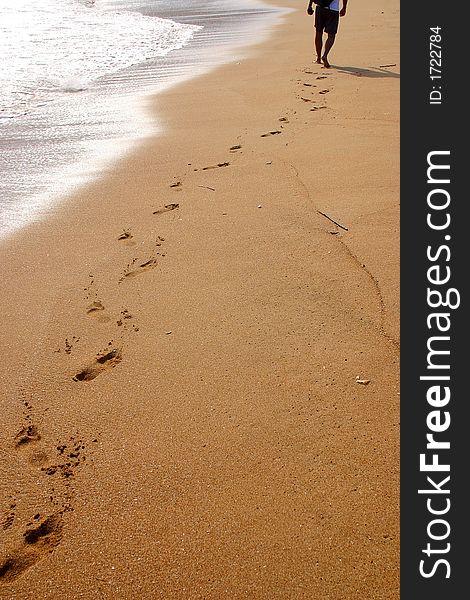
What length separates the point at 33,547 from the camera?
4.93 feet

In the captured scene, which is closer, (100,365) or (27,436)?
(27,436)

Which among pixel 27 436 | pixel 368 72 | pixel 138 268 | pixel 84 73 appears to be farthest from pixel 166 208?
pixel 84 73

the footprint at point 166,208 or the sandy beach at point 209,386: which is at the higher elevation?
the footprint at point 166,208

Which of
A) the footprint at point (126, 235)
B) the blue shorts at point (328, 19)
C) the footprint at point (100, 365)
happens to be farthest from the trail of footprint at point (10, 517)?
the blue shorts at point (328, 19)

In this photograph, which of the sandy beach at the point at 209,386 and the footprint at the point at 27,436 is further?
the footprint at the point at 27,436

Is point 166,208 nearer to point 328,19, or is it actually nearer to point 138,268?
point 138,268

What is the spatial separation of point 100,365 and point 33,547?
76 cm

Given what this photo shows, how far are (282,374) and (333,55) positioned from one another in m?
6.58

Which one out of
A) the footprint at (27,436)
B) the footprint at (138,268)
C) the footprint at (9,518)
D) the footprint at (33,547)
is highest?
the footprint at (138,268)

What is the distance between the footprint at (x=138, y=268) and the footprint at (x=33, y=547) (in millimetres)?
1321

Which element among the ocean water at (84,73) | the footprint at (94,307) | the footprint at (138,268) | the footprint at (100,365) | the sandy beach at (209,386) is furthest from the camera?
the ocean water at (84,73)

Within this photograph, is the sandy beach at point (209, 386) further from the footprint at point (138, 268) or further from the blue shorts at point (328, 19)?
the blue shorts at point (328, 19)

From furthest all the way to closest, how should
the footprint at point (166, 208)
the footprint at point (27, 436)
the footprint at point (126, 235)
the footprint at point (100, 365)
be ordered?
the footprint at point (166, 208)
the footprint at point (126, 235)
the footprint at point (100, 365)
the footprint at point (27, 436)

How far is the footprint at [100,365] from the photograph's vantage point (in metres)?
2.08
